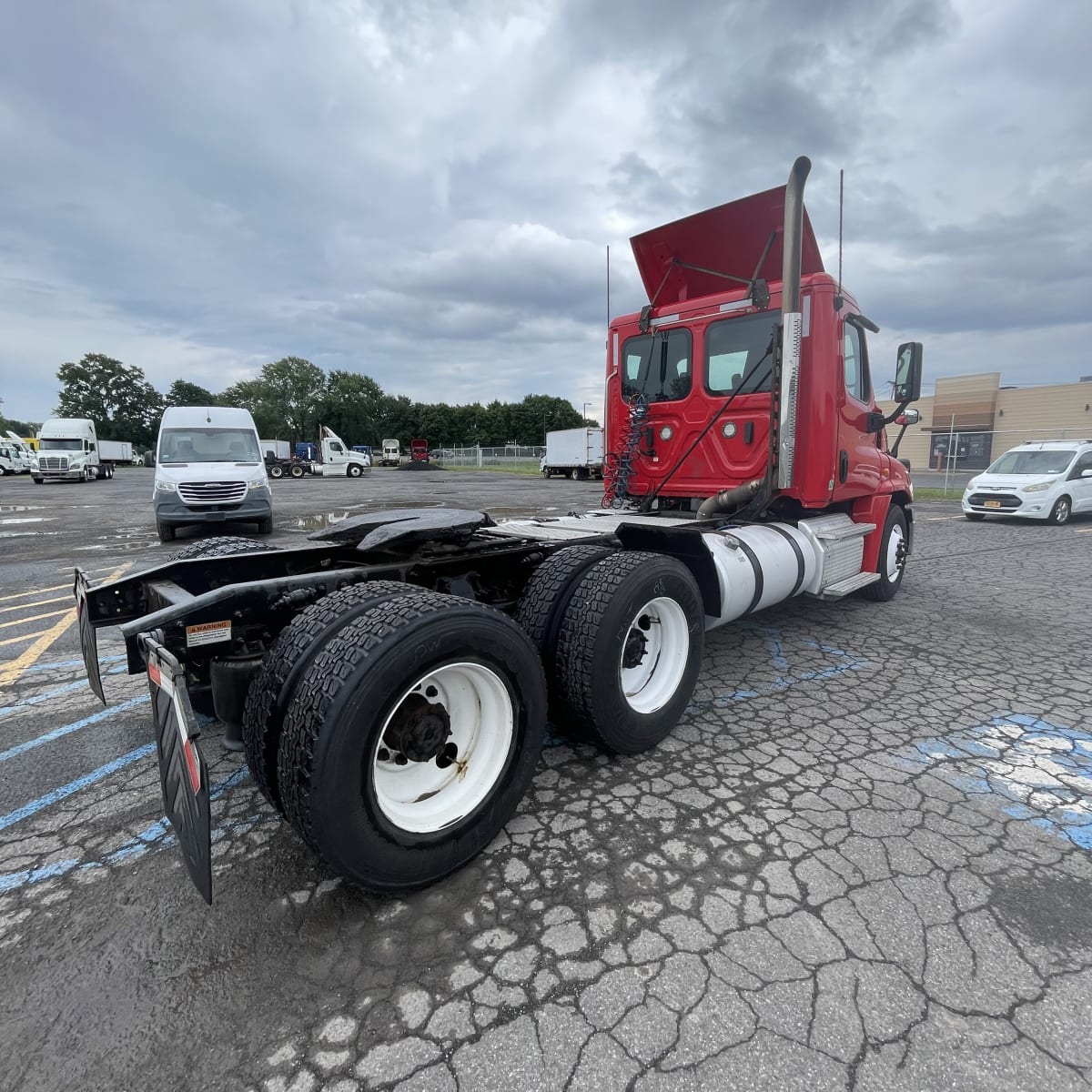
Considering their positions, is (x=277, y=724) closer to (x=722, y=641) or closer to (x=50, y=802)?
(x=50, y=802)

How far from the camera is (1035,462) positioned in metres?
13.4

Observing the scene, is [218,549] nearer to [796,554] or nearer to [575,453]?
[796,554]

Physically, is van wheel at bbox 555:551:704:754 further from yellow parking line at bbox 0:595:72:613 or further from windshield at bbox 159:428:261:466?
windshield at bbox 159:428:261:466

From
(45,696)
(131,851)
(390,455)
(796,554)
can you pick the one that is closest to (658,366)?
(796,554)

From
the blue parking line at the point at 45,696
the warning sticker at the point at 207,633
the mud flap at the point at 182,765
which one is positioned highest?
the warning sticker at the point at 207,633

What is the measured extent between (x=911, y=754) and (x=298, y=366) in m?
102

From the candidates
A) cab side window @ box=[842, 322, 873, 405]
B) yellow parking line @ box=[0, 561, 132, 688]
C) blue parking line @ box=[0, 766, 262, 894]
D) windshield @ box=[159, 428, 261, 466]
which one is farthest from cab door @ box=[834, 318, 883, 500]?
windshield @ box=[159, 428, 261, 466]

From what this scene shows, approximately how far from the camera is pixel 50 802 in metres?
2.81

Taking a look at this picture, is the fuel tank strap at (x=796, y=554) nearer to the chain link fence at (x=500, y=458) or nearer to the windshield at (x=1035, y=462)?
the windshield at (x=1035, y=462)

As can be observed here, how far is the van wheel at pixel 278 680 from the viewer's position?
83.2 inches

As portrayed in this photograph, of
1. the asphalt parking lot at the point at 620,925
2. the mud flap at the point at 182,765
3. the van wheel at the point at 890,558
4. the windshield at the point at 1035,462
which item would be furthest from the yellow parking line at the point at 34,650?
the windshield at the point at 1035,462

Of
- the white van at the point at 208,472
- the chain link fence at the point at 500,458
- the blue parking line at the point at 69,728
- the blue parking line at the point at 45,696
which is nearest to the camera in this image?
the blue parking line at the point at 69,728

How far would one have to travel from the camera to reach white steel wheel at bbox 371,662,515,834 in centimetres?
230

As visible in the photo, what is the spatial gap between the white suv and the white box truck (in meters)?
18.9
